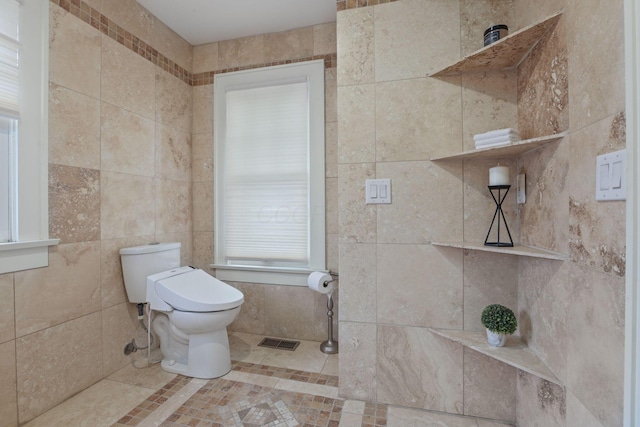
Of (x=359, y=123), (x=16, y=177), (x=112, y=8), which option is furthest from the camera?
(x=112, y=8)

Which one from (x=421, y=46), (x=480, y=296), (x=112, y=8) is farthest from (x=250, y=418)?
(x=112, y=8)

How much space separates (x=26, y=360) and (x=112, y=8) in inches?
79.1

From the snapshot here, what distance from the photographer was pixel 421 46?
1.44 metres

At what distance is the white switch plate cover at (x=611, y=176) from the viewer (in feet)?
2.24

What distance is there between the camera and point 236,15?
209cm

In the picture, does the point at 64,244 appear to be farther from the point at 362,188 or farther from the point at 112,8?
the point at 362,188

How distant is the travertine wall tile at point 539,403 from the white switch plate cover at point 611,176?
27.8 inches

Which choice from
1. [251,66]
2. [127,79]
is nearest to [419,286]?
[251,66]

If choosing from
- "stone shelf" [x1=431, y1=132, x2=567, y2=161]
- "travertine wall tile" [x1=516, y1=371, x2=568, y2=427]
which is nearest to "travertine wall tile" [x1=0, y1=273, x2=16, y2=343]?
"stone shelf" [x1=431, y1=132, x2=567, y2=161]

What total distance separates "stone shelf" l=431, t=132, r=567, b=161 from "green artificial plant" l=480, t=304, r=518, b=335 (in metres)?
0.68

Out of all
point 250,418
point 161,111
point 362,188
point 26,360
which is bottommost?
point 250,418

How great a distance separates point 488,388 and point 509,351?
31 centimetres

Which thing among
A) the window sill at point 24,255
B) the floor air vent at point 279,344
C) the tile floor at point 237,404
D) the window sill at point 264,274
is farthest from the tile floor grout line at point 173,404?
the window sill at point 24,255

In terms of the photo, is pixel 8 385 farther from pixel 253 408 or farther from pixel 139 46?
pixel 139 46
